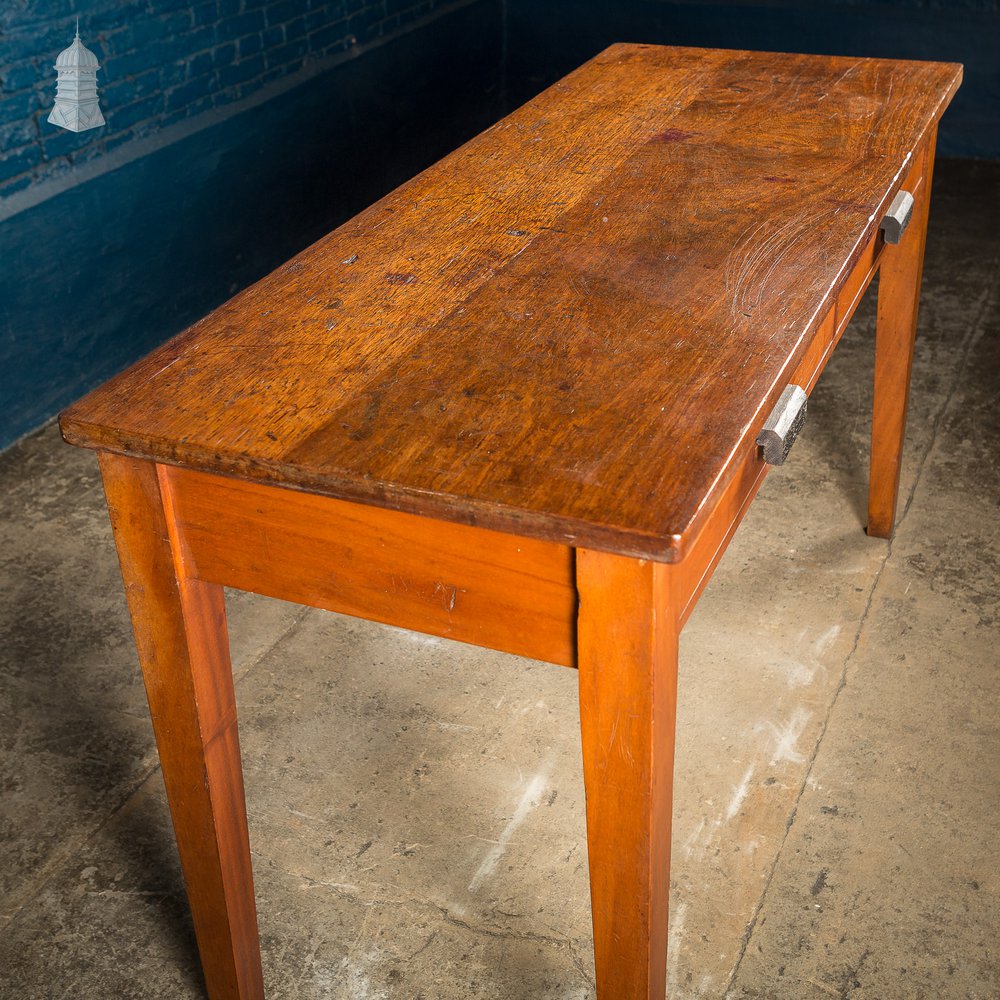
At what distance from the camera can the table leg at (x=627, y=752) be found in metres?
1.10

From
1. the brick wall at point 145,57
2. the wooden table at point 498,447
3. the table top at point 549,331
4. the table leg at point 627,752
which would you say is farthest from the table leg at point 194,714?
the brick wall at point 145,57

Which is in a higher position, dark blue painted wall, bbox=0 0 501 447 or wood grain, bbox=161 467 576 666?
wood grain, bbox=161 467 576 666

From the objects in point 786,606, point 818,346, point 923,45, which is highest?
point 818,346

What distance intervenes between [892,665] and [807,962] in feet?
2.41

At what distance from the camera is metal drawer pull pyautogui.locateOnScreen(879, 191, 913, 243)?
Result: 1838mm

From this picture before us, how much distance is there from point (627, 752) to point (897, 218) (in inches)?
41.4

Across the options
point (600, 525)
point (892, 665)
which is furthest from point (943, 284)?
point (600, 525)

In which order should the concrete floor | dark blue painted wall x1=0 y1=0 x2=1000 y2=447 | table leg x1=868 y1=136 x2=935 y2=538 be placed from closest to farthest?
the concrete floor
table leg x1=868 y1=136 x2=935 y2=538
dark blue painted wall x1=0 y1=0 x2=1000 y2=447

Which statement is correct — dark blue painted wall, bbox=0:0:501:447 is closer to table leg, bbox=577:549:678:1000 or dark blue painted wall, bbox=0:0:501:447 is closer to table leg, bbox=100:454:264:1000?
table leg, bbox=100:454:264:1000

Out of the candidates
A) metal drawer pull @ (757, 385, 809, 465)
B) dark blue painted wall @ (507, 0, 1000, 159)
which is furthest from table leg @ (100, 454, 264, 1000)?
dark blue painted wall @ (507, 0, 1000, 159)

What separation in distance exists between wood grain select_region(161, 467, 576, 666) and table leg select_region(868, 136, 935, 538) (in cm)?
145

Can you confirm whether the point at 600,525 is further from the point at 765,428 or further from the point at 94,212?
the point at 94,212

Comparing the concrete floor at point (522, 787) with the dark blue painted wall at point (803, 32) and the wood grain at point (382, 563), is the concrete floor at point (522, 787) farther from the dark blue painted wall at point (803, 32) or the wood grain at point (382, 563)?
the dark blue painted wall at point (803, 32)

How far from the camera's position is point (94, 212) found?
321 centimetres
